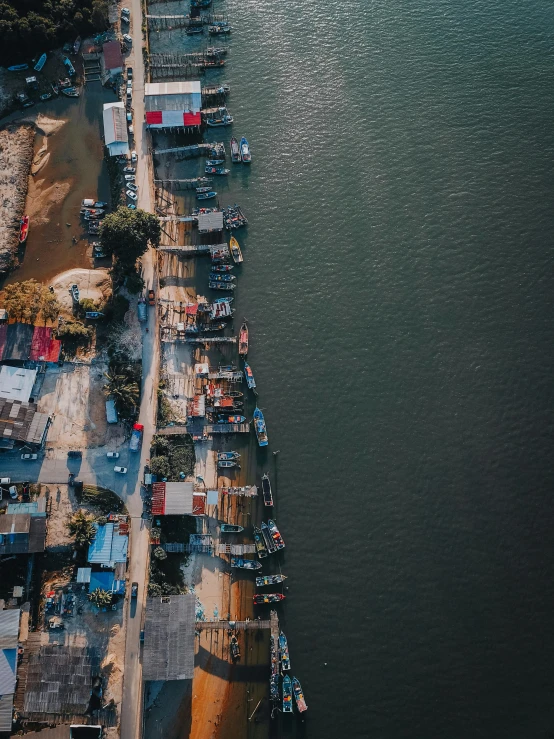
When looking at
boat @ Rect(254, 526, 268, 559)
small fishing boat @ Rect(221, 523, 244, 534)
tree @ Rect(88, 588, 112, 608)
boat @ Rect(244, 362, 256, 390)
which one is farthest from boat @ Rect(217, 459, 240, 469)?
tree @ Rect(88, 588, 112, 608)

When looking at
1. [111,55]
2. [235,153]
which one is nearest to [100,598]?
[235,153]

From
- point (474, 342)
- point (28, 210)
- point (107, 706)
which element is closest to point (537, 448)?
point (474, 342)

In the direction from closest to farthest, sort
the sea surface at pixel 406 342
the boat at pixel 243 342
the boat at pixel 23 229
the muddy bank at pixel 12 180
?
the sea surface at pixel 406 342 → the boat at pixel 243 342 → the muddy bank at pixel 12 180 → the boat at pixel 23 229

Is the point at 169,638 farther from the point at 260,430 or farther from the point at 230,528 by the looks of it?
the point at 260,430

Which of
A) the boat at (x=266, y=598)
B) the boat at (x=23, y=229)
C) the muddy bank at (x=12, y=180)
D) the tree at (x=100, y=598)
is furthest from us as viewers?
the boat at (x=23, y=229)

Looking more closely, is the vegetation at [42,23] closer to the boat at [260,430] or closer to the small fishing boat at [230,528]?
the boat at [260,430]

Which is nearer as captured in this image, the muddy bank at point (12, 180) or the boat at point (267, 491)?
the boat at point (267, 491)

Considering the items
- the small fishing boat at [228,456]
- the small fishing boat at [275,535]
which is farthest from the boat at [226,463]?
the small fishing boat at [275,535]
